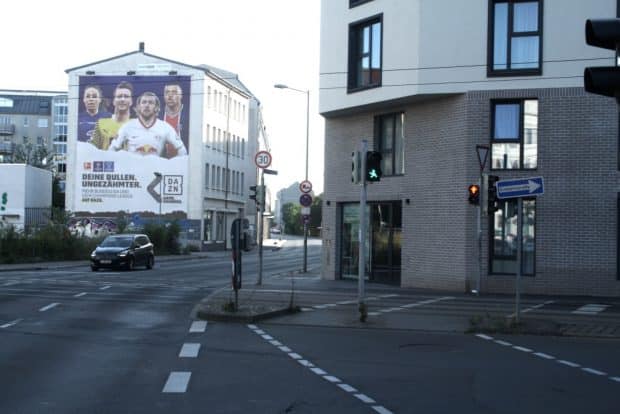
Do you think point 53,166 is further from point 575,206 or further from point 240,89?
point 575,206

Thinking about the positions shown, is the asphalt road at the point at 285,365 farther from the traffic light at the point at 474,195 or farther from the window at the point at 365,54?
the window at the point at 365,54

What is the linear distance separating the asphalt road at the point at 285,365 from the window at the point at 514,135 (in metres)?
7.34

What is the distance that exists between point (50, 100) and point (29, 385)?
121476 mm

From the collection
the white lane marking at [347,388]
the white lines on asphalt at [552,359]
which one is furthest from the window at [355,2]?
the white lane marking at [347,388]

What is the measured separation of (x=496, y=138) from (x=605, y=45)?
18.6 m

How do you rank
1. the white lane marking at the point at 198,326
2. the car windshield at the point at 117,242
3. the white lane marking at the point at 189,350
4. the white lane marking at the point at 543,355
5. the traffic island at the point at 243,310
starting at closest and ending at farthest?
the white lane marking at the point at 189,350, the white lane marking at the point at 543,355, the white lane marking at the point at 198,326, the traffic island at the point at 243,310, the car windshield at the point at 117,242

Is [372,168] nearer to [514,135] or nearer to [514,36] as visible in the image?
[514,135]

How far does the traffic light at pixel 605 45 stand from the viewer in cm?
567

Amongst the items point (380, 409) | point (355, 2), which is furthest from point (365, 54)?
point (380, 409)

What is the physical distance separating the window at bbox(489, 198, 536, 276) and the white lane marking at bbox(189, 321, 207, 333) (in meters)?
11.3

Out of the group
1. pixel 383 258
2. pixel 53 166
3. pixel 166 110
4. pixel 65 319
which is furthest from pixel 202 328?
pixel 53 166

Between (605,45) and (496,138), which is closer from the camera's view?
(605,45)

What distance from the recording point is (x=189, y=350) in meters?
11.7

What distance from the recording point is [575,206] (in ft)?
75.6
